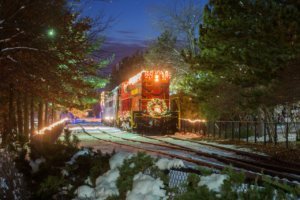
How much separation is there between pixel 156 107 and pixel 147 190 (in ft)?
101

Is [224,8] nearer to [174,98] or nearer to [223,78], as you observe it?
[223,78]

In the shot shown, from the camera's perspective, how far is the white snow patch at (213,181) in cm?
489

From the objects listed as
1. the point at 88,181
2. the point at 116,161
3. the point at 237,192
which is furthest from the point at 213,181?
the point at 88,181

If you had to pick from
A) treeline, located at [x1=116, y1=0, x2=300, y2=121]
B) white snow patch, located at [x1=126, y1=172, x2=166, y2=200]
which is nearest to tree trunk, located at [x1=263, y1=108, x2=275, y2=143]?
treeline, located at [x1=116, y1=0, x2=300, y2=121]

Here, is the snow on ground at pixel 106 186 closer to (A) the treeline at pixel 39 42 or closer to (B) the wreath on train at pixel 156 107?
(A) the treeline at pixel 39 42

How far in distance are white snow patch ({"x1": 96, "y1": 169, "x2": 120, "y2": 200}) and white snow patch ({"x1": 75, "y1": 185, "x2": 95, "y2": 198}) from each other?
5.5 inches

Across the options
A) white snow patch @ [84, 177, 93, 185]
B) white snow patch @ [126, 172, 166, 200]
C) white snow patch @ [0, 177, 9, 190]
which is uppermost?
white snow patch @ [126, 172, 166, 200]

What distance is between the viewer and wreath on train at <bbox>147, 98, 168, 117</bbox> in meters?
36.2

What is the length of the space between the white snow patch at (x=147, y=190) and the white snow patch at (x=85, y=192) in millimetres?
1237

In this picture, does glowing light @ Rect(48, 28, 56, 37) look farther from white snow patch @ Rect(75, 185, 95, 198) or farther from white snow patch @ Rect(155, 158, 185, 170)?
white snow patch @ Rect(155, 158, 185, 170)

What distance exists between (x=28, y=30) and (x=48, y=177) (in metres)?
8.57

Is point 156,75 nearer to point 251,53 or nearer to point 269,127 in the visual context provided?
point 269,127

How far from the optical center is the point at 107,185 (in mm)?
6453

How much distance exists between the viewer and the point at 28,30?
14.9 m
